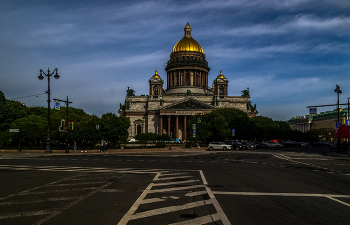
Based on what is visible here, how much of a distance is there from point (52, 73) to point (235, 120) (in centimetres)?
4911

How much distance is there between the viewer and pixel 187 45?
119 meters

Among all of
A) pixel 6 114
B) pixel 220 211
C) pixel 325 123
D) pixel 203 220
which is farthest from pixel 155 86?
pixel 203 220

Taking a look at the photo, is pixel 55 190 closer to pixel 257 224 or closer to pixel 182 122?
pixel 257 224

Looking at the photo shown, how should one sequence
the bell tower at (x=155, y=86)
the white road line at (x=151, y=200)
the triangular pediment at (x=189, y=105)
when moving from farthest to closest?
Answer: the bell tower at (x=155, y=86)
the triangular pediment at (x=189, y=105)
the white road line at (x=151, y=200)

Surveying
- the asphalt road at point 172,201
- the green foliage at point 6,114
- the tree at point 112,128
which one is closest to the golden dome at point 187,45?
the tree at point 112,128

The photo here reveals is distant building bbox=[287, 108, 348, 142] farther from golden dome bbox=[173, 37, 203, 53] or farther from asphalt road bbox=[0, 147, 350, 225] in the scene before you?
asphalt road bbox=[0, 147, 350, 225]

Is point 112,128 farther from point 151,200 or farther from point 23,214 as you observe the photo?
point 23,214

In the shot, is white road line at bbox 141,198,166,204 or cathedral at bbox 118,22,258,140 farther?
cathedral at bbox 118,22,258,140

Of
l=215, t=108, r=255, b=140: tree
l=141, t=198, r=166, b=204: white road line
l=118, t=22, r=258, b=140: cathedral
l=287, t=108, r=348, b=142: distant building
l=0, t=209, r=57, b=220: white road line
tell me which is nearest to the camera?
l=0, t=209, r=57, b=220: white road line

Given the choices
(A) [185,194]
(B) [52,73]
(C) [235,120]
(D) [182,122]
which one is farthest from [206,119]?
(A) [185,194]

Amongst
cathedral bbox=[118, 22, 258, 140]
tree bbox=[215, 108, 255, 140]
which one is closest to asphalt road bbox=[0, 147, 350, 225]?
tree bbox=[215, 108, 255, 140]

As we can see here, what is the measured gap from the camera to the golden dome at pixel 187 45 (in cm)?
11871

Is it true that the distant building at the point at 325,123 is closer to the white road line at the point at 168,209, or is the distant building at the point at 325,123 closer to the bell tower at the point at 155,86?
the bell tower at the point at 155,86

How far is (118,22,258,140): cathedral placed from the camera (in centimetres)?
10138
